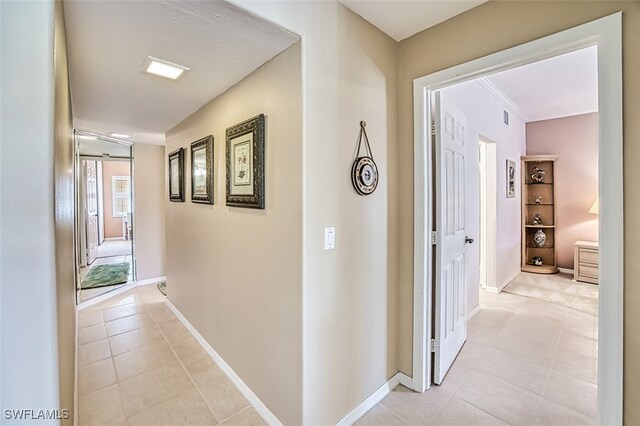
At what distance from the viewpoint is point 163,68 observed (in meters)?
1.79

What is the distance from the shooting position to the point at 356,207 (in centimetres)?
177

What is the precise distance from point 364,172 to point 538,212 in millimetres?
5049

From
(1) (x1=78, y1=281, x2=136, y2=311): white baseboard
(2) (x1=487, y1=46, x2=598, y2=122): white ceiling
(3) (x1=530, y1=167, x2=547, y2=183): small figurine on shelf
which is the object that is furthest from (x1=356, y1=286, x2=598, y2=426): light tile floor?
(1) (x1=78, y1=281, x2=136, y2=311): white baseboard

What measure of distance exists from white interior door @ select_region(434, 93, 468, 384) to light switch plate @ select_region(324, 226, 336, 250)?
0.82 metres

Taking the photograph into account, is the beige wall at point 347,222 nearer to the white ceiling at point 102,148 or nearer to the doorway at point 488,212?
the doorway at point 488,212

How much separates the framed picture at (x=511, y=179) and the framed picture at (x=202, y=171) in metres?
4.29

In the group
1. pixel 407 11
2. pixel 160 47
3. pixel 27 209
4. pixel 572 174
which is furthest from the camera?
pixel 572 174

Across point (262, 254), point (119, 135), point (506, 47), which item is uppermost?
point (119, 135)

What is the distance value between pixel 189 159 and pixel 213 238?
98 centimetres

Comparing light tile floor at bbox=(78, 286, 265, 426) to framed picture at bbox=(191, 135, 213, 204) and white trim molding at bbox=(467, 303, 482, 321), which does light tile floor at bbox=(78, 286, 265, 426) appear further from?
white trim molding at bbox=(467, 303, 482, 321)

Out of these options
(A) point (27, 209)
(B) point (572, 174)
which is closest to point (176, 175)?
(A) point (27, 209)

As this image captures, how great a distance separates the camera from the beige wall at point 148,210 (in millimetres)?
4379

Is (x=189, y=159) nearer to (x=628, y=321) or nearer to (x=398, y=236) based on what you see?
(x=398, y=236)

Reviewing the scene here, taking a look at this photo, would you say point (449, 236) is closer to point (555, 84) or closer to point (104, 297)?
point (555, 84)
